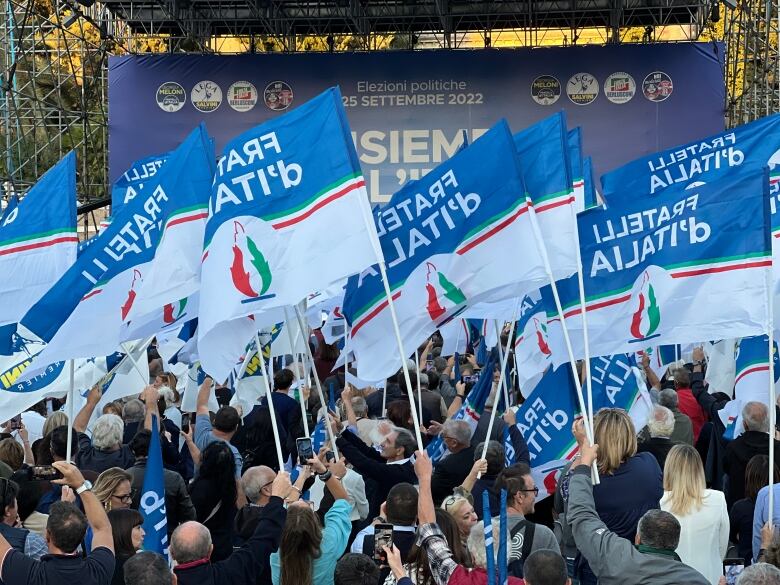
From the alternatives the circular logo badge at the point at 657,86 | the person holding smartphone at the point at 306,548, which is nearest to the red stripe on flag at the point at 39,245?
the person holding smartphone at the point at 306,548

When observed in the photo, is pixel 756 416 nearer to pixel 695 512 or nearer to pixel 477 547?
pixel 695 512

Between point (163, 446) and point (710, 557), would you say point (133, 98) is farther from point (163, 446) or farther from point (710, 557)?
point (710, 557)

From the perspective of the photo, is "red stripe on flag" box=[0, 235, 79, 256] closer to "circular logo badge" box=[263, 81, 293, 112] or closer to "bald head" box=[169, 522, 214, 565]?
"bald head" box=[169, 522, 214, 565]

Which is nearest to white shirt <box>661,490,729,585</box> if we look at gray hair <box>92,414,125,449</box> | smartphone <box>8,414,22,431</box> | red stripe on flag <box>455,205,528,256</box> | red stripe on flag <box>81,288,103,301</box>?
red stripe on flag <box>455,205,528,256</box>

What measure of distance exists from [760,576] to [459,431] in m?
3.07

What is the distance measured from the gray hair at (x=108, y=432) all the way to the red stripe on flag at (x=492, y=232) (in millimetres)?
2266

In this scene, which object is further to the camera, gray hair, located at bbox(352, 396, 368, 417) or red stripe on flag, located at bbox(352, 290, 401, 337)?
gray hair, located at bbox(352, 396, 368, 417)

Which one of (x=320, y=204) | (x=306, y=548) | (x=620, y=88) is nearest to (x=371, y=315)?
(x=320, y=204)

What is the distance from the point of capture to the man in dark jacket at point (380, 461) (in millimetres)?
6887

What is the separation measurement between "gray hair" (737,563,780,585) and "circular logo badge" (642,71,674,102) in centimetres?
2016

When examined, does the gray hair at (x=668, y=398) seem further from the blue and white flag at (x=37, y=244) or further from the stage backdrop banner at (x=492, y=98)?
the stage backdrop banner at (x=492, y=98)

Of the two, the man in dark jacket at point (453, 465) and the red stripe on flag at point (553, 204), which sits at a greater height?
the red stripe on flag at point (553, 204)

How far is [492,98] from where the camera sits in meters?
23.8

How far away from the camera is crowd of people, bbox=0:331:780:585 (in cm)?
479
